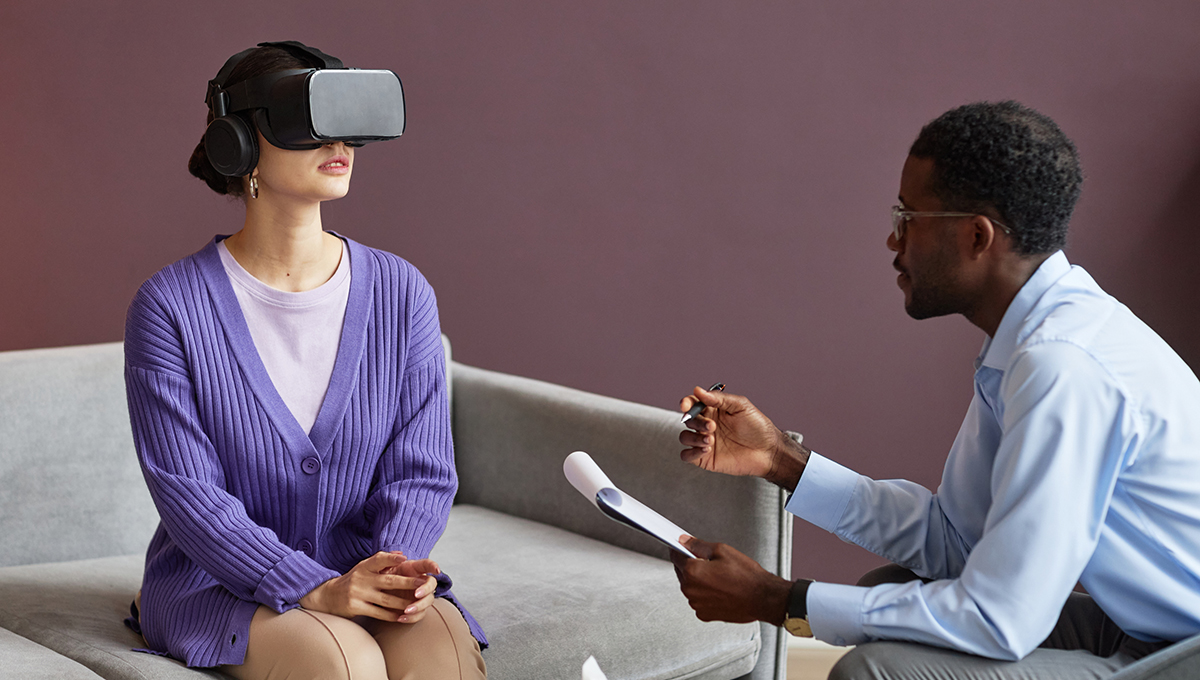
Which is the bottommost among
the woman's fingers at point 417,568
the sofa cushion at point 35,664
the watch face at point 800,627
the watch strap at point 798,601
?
the sofa cushion at point 35,664

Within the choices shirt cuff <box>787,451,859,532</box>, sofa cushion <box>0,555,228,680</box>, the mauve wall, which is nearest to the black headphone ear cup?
sofa cushion <box>0,555,228,680</box>

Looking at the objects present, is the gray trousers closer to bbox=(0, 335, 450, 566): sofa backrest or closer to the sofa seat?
the sofa seat

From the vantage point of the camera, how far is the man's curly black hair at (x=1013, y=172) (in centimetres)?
143

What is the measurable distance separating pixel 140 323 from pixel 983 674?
1.34m

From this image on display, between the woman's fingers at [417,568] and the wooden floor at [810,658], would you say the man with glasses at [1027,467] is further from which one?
the wooden floor at [810,658]

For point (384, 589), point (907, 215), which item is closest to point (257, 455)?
point (384, 589)

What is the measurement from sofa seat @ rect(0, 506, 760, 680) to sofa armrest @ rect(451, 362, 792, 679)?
0.10 m

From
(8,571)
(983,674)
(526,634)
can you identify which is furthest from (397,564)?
(8,571)

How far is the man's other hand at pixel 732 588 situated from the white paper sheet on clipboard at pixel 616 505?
1.4 inches

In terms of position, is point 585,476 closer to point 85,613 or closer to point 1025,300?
point 1025,300

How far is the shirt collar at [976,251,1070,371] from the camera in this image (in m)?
1.46

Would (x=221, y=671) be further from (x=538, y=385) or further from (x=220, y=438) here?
(x=538, y=385)

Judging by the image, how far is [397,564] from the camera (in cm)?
162

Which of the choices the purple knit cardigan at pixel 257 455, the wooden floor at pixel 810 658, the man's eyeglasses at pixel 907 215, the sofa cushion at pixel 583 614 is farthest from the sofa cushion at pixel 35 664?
the wooden floor at pixel 810 658
